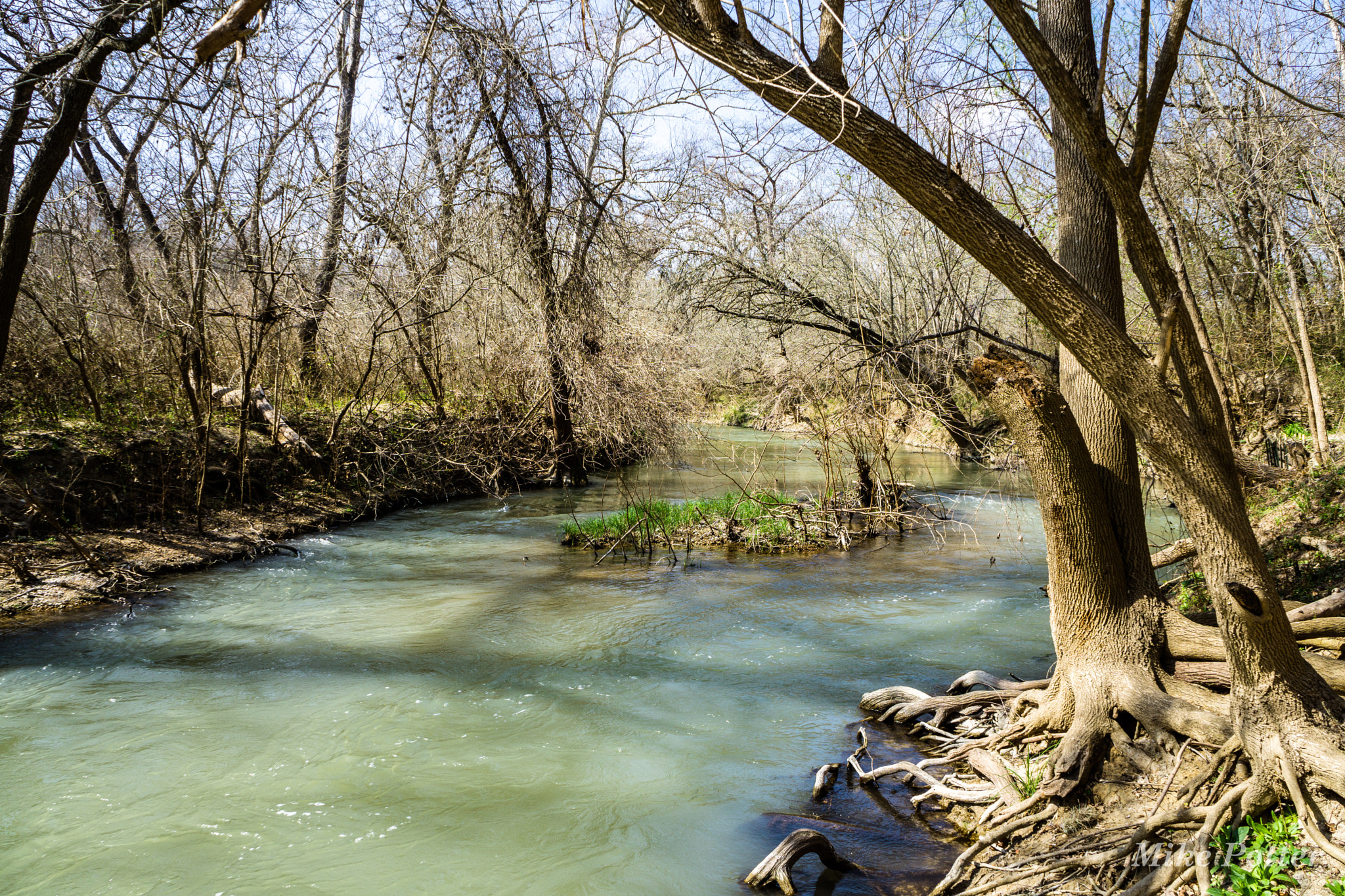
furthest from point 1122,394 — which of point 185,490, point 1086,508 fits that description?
point 185,490

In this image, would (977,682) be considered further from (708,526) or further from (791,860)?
(708,526)

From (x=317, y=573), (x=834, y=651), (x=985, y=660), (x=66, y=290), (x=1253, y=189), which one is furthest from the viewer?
(x=66, y=290)

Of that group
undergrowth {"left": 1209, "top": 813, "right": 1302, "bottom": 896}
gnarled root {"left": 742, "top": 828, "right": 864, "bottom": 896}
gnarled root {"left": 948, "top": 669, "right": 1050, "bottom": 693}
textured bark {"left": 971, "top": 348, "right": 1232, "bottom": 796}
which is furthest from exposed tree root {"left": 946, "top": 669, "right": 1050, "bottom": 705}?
undergrowth {"left": 1209, "top": 813, "right": 1302, "bottom": 896}

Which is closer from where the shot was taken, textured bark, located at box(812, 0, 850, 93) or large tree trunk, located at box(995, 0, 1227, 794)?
textured bark, located at box(812, 0, 850, 93)

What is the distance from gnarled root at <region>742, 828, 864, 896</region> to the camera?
4.07 m

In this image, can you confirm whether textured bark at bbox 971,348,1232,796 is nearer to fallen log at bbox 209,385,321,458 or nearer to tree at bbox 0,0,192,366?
tree at bbox 0,0,192,366

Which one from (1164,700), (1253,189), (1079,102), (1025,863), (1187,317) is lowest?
(1025,863)

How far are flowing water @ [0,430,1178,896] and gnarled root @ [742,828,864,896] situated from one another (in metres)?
0.11

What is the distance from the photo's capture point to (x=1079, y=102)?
3.59m

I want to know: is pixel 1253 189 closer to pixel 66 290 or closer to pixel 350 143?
pixel 350 143

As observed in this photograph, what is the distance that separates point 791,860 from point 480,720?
2.99 metres

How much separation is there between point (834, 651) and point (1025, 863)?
3901mm

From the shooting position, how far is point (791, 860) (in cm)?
409

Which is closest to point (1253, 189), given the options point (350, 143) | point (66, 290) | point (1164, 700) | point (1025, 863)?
point (1164, 700)
